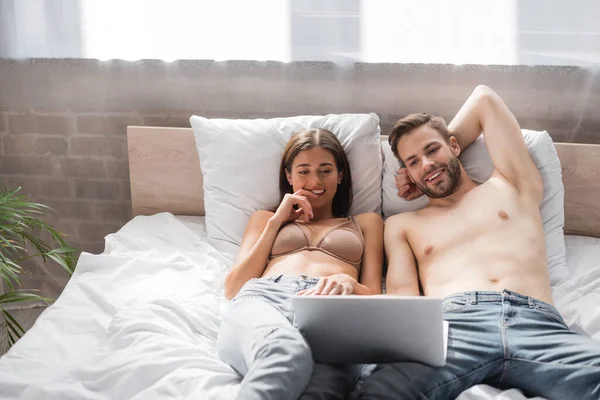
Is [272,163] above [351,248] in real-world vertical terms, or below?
above

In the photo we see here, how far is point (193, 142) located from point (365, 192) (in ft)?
2.23

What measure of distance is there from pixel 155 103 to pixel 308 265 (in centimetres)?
111

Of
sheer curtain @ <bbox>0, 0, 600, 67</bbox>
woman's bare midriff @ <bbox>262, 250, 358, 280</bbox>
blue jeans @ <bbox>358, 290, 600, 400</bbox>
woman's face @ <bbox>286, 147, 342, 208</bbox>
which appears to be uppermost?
sheer curtain @ <bbox>0, 0, 600, 67</bbox>

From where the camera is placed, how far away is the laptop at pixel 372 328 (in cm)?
125

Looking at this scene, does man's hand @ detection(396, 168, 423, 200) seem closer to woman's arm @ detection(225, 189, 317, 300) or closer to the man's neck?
the man's neck

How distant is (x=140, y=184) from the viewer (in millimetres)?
→ 2430

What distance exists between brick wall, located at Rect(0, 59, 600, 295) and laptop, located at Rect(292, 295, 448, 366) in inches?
50.2

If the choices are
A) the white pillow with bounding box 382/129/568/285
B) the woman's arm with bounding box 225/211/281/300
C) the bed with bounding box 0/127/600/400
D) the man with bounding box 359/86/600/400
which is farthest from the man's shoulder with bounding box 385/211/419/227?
the bed with bounding box 0/127/600/400

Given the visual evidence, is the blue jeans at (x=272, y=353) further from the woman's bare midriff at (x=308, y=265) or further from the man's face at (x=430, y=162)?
the man's face at (x=430, y=162)

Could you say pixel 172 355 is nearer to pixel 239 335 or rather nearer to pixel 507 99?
pixel 239 335

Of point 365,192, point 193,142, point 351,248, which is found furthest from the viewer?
point 193,142

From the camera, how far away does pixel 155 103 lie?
2.57 m

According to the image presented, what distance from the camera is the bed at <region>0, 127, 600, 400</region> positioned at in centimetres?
135

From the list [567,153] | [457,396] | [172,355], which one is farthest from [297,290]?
[567,153]
